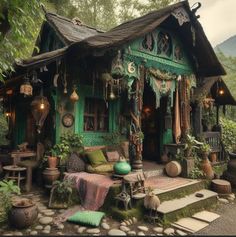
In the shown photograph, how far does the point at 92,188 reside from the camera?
709 centimetres

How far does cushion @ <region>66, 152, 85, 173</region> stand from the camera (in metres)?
8.35

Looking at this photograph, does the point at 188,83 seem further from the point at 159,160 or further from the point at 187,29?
the point at 159,160

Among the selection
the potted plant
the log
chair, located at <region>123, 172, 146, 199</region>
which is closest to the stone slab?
chair, located at <region>123, 172, 146, 199</region>

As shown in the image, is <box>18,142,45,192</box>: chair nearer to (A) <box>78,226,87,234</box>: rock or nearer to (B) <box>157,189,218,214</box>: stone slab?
(A) <box>78,226,87,234</box>: rock

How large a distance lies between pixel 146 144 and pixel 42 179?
5.08 m

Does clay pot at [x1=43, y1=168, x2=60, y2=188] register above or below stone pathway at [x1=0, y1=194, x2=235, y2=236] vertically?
above

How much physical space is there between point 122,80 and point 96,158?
2.63 meters

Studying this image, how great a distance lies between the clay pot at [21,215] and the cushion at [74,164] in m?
2.65

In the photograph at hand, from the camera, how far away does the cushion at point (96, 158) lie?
8448 mm

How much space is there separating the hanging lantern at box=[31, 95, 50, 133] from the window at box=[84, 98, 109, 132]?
1483 mm

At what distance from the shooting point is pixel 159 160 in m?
11.2

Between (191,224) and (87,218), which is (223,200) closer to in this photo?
(191,224)

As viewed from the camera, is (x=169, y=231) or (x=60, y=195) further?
(x=60, y=195)

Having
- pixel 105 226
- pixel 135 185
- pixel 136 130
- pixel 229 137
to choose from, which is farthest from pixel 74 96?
pixel 229 137
